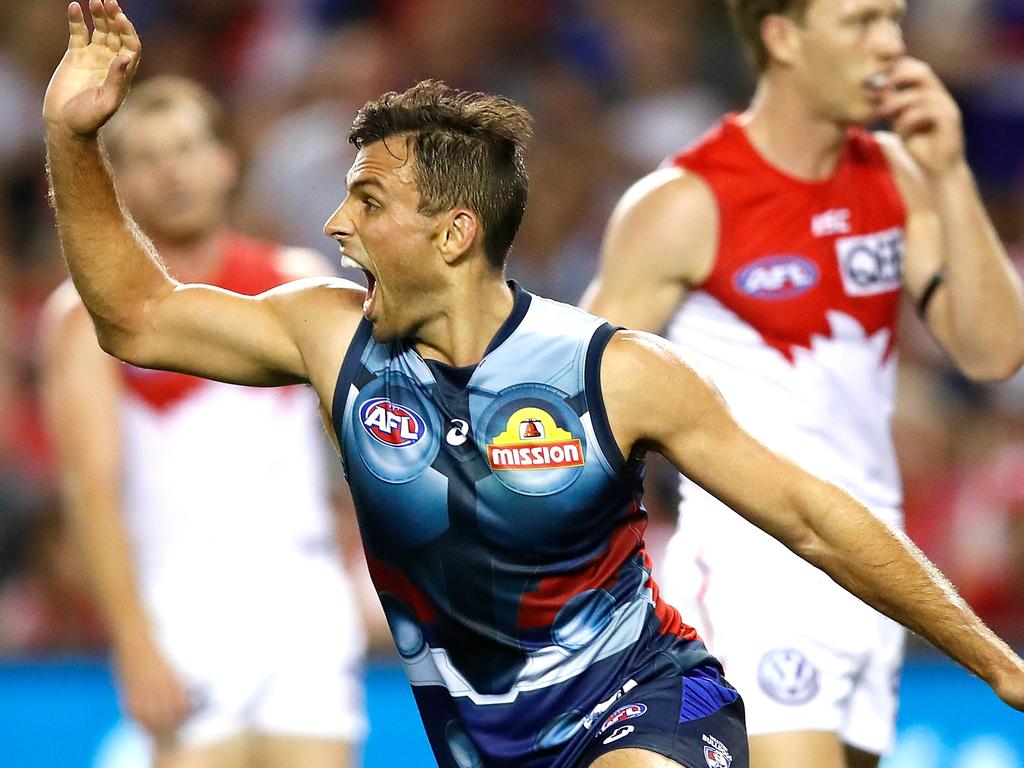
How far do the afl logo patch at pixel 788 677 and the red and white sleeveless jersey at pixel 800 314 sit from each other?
0.51 m

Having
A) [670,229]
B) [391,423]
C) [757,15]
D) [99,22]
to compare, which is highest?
[757,15]

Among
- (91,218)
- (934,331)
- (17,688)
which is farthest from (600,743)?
(17,688)

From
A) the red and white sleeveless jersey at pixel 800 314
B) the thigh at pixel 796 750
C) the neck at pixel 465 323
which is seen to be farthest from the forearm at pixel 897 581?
the red and white sleeveless jersey at pixel 800 314

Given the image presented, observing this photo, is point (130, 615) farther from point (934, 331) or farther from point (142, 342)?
point (934, 331)

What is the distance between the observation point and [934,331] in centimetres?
520

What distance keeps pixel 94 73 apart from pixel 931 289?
251 centimetres

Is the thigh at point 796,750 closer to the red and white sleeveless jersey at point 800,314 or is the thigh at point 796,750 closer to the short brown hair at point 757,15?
the red and white sleeveless jersey at point 800,314

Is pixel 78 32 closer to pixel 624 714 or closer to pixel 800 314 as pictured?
pixel 624 714

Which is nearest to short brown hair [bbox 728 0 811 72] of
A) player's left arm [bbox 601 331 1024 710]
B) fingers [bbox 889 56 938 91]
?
fingers [bbox 889 56 938 91]

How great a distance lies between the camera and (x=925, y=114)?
16.4 feet

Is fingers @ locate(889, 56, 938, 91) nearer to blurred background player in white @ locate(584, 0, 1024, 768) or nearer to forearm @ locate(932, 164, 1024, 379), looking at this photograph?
blurred background player in white @ locate(584, 0, 1024, 768)

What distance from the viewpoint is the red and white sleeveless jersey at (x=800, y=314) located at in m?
4.91

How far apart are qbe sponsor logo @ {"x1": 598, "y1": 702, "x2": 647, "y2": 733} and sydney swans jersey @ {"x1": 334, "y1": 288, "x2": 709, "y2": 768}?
7 centimetres

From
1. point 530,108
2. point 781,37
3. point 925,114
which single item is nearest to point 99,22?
point 781,37
